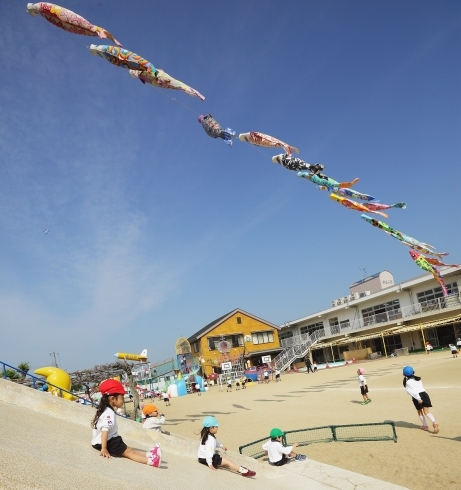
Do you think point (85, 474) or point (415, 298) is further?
point (415, 298)

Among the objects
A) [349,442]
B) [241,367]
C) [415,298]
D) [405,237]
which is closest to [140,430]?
[349,442]

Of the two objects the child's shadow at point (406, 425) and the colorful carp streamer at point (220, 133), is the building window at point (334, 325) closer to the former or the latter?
the colorful carp streamer at point (220, 133)

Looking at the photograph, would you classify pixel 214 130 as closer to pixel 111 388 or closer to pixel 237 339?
pixel 111 388

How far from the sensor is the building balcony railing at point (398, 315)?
30172 millimetres

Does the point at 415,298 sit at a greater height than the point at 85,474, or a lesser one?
greater

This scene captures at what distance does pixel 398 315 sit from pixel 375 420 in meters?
24.9

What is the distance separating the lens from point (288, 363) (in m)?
39.6

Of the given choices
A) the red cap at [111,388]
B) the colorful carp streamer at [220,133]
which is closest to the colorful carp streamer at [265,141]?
the colorful carp streamer at [220,133]

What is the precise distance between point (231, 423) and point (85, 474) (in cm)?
1223

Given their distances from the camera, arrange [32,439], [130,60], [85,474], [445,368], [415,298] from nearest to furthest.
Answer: [85,474] < [32,439] < [130,60] < [445,368] < [415,298]

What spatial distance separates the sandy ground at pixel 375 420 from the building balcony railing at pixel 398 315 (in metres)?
8.98

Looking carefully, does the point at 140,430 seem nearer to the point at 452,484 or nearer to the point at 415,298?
the point at 452,484

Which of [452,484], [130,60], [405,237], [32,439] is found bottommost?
[452,484]

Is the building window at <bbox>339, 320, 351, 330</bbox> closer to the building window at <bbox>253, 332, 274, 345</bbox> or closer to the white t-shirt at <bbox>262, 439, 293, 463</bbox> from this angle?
the building window at <bbox>253, 332, 274, 345</bbox>
